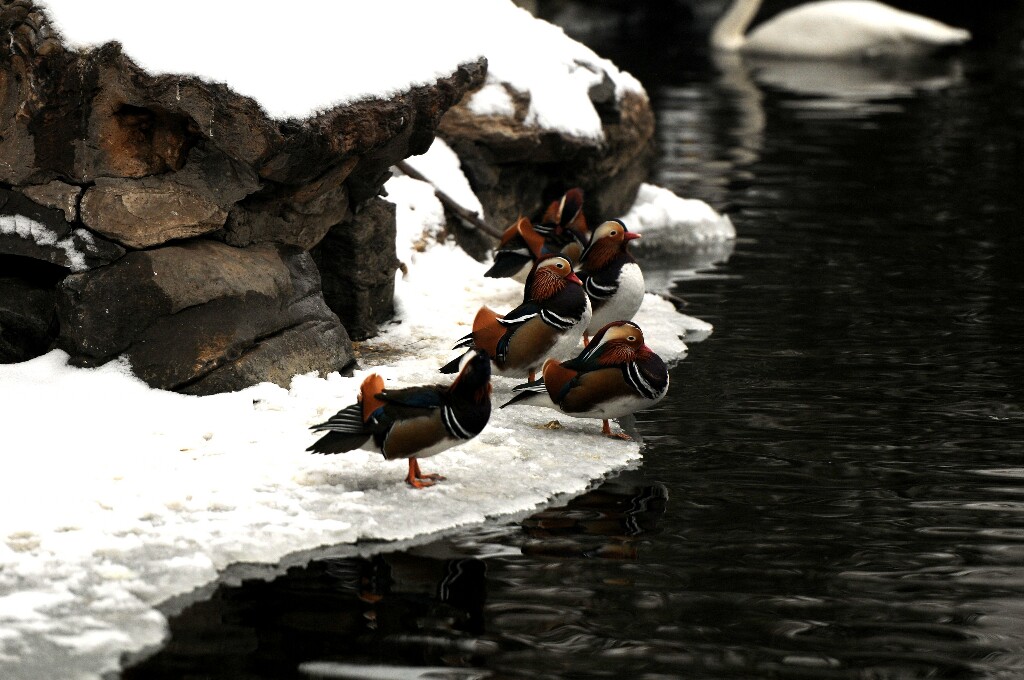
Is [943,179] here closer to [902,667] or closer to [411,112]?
[411,112]

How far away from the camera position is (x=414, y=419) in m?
5.50

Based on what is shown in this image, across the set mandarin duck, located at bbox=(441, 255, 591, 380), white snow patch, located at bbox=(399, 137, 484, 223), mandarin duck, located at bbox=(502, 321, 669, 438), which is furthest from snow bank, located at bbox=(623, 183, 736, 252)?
mandarin duck, located at bbox=(502, 321, 669, 438)

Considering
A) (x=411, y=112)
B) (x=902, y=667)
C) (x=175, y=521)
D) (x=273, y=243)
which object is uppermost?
(x=411, y=112)

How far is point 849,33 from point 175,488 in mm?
21873

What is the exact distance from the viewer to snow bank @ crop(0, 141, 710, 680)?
4.53 m

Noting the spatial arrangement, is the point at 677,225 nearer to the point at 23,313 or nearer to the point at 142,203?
the point at 142,203

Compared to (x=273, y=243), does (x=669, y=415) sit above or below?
below

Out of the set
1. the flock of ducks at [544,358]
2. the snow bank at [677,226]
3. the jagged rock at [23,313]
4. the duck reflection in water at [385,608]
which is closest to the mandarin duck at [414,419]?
the flock of ducks at [544,358]

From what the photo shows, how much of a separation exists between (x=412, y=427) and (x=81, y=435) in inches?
59.0

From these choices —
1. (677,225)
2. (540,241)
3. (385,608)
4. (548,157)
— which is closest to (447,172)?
(548,157)

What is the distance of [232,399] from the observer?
6.39 meters

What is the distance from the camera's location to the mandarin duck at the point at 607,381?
623cm

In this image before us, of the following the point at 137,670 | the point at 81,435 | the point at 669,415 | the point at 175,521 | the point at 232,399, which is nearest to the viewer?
the point at 137,670

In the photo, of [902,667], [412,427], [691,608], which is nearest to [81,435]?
[412,427]
